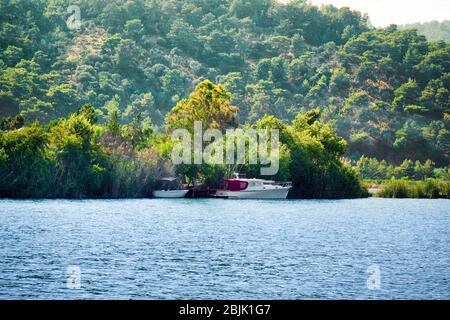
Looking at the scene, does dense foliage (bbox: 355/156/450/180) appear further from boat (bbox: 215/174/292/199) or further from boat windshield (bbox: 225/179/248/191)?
boat windshield (bbox: 225/179/248/191)

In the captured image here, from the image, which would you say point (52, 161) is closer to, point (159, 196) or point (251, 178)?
point (159, 196)

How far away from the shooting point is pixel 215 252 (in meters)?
46.7

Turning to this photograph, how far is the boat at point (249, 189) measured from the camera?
90.9 m

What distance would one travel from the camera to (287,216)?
6931cm

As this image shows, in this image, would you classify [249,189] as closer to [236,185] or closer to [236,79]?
[236,185]

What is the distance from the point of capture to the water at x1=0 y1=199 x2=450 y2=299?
35.9m

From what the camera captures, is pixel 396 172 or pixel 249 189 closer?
pixel 249 189

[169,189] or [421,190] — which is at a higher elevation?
[169,189]

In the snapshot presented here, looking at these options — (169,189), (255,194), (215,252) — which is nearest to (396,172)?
(255,194)

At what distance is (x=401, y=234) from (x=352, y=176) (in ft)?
133

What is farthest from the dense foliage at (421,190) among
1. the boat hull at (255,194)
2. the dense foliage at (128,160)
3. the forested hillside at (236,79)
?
the forested hillside at (236,79)

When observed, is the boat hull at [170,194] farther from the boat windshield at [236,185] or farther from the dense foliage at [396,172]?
the dense foliage at [396,172]

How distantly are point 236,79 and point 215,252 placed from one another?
136 metres

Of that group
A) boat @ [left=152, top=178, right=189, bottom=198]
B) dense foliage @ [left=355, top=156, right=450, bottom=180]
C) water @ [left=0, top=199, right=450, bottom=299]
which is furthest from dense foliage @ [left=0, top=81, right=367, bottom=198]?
dense foliage @ [left=355, top=156, right=450, bottom=180]
